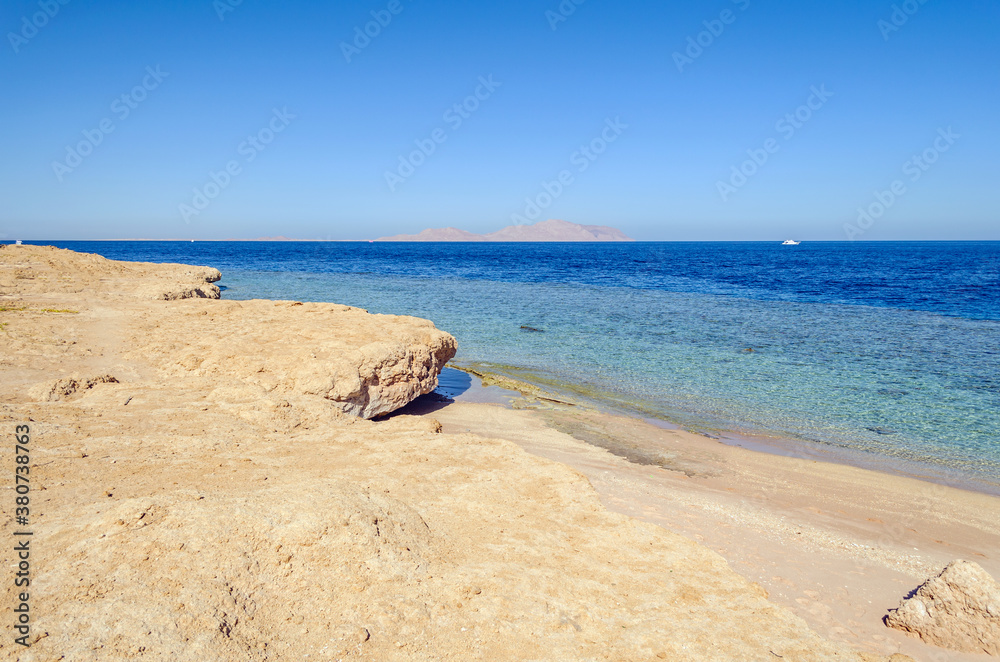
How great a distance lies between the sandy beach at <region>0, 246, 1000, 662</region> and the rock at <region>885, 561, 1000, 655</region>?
11cm

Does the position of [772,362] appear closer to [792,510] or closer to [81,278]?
[792,510]

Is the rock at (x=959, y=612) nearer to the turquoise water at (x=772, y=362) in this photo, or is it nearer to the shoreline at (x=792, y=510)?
the shoreline at (x=792, y=510)

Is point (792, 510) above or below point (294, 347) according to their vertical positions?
below

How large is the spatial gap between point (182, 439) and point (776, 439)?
8.66 meters

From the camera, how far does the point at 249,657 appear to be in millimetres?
2883

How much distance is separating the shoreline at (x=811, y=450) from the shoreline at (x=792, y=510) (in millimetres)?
242

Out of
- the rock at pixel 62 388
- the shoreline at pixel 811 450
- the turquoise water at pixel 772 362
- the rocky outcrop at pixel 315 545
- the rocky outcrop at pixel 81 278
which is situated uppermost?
the rocky outcrop at pixel 81 278

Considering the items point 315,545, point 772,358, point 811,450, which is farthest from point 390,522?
point 772,358

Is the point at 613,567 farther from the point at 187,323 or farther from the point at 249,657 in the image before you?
the point at 187,323

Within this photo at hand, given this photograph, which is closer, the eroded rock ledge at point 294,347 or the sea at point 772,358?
the eroded rock ledge at point 294,347

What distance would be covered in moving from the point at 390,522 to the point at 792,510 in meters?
4.76

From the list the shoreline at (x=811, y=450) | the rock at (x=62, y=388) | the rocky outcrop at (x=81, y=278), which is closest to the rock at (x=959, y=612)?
the shoreline at (x=811, y=450)

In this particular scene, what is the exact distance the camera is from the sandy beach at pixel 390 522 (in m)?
3.21

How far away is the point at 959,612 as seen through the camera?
12.8 ft
